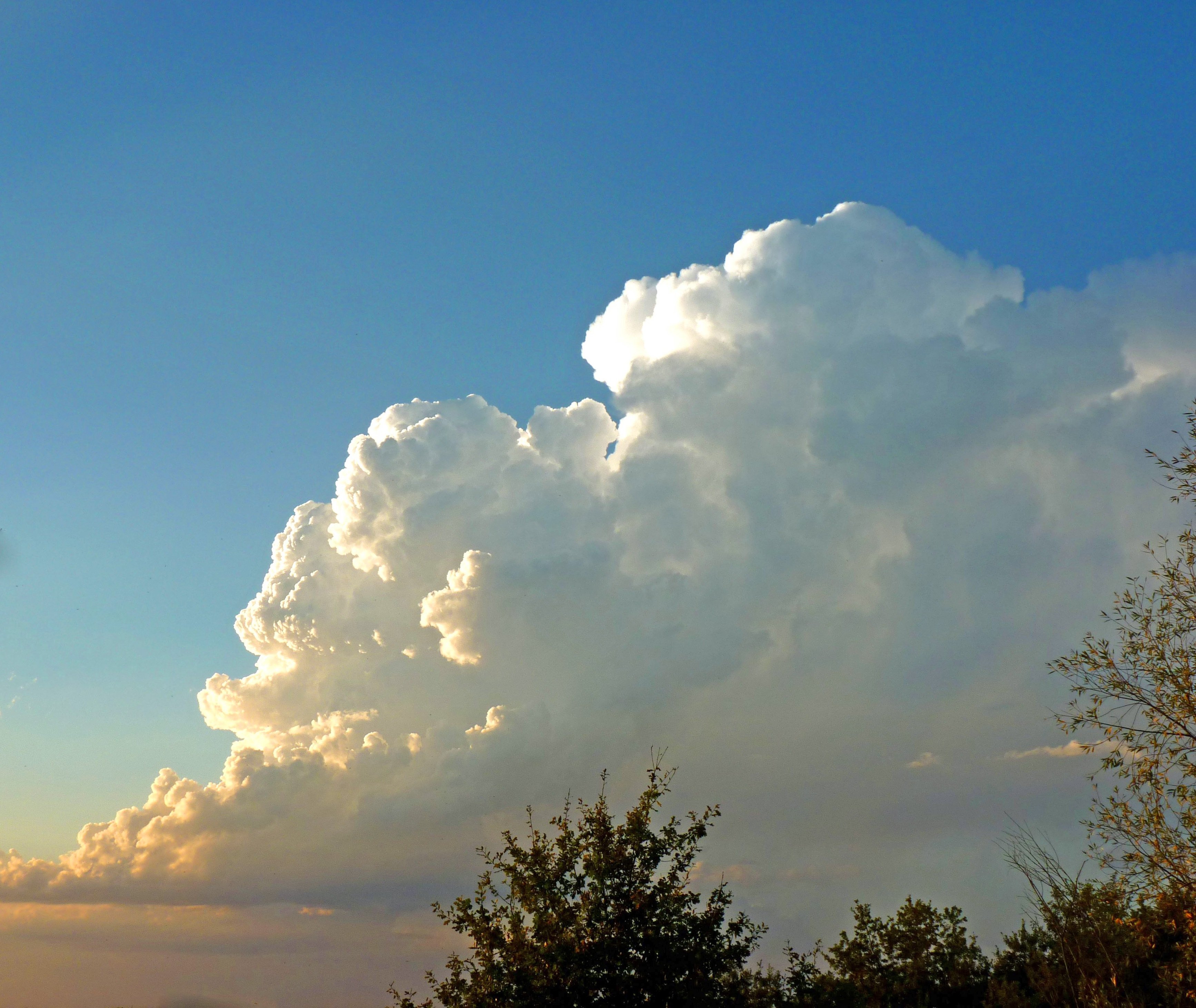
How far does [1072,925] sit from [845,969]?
30.4 m

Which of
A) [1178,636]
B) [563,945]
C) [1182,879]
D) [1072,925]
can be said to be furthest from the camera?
[563,945]

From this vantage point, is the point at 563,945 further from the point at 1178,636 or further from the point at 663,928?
the point at 1178,636

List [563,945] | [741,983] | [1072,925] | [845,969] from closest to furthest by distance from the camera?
[1072,925]
[563,945]
[741,983]
[845,969]

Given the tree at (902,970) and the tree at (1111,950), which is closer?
the tree at (1111,950)

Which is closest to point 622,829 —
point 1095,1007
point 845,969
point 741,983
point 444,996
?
point 444,996

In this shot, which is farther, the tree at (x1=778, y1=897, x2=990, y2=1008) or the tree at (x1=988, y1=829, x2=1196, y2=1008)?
the tree at (x1=778, y1=897, x2=990, y2=1008)

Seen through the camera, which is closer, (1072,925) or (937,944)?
(1072,925)

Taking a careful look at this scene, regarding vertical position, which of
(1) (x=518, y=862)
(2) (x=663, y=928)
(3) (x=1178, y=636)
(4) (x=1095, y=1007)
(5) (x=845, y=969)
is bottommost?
(5) (x=845, y=969)

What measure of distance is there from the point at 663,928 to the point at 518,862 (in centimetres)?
578

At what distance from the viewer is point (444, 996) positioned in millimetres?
32812

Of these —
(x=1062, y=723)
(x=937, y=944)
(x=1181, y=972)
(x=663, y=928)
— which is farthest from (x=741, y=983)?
(x=1062, y=723)

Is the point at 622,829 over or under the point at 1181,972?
over

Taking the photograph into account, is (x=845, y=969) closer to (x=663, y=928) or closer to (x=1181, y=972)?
(x=663, y=928)

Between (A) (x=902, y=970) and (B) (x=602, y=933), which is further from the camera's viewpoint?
(A) (x=902, y=970)
